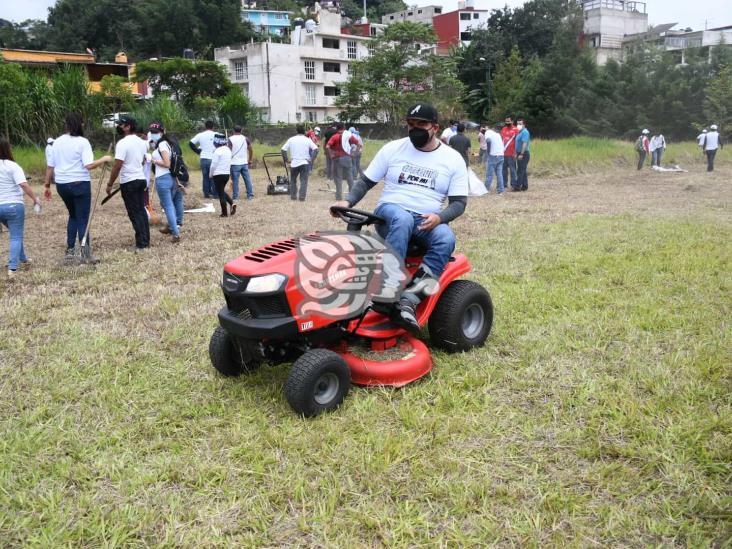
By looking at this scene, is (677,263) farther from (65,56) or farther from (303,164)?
(65,56)

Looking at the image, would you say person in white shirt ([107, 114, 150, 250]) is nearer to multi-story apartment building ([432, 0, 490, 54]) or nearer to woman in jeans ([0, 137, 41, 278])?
woman in jeans ([0, 137, 41, 278])

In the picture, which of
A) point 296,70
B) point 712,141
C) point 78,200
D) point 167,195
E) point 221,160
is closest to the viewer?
point 78,200

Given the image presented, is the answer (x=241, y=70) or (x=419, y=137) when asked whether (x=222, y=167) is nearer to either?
(x=419, y=137)

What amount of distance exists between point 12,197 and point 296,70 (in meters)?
48.7

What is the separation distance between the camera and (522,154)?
14.9 metres

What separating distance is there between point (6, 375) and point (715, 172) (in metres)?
21.4

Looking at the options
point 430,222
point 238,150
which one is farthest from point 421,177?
point 238,150

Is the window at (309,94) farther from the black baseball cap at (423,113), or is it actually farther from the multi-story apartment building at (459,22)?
the black baseball cap at (423,113)

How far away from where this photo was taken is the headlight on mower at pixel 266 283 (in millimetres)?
3348

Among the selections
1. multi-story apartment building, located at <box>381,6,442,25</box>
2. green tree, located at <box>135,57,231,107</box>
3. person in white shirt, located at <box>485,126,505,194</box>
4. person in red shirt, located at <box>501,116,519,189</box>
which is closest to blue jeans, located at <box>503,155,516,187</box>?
person in red shirt, located at <box>501,116,519,189</box>

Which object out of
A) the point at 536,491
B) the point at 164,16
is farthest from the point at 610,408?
the point at 164,16

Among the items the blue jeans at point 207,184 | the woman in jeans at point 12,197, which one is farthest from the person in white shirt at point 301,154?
the woman in jeans at point 12,197

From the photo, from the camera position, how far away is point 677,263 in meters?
6.61

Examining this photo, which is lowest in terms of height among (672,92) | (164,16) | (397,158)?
(397,158)
